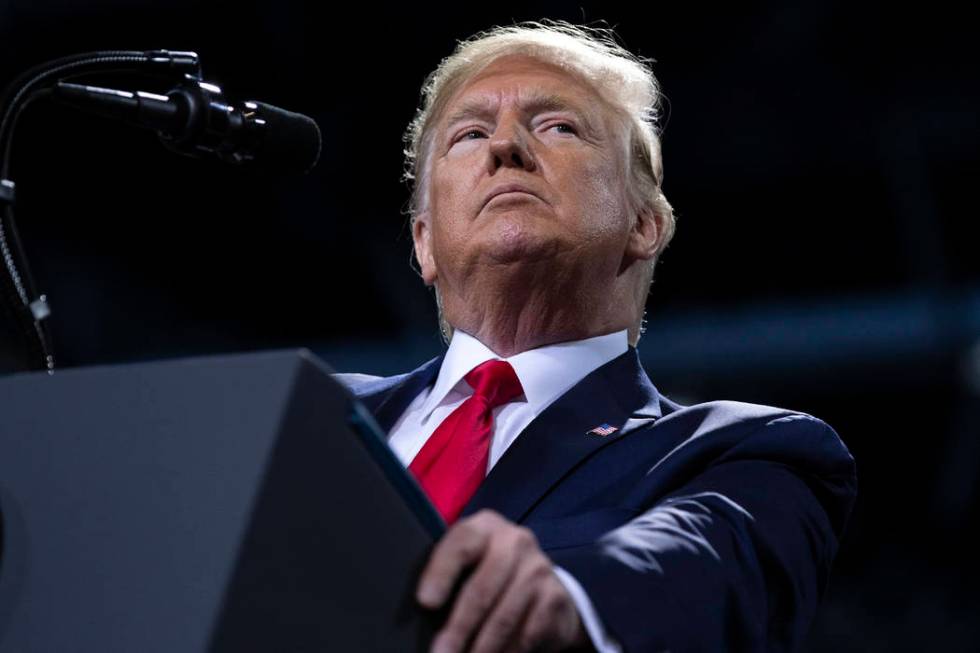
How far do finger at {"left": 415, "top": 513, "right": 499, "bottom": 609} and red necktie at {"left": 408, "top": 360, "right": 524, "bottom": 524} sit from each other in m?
0.59

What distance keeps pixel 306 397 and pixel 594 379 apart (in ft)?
3.13

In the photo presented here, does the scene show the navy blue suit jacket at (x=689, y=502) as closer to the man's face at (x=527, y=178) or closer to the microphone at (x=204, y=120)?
the man's face at (x=527, y=178)

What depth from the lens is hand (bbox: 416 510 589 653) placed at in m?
0.78

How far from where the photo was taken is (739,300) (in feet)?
15.9

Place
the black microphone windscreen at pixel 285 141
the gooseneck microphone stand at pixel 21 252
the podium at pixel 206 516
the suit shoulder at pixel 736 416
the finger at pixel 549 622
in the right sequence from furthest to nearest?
the suit shoulder at pixel 736 416 < the black microphone windscreen at pixel 285 141 < the gooseneck microphone stand at pixel 21 252 < the finger at pixel 549 622 < the podium at pixel 206 516

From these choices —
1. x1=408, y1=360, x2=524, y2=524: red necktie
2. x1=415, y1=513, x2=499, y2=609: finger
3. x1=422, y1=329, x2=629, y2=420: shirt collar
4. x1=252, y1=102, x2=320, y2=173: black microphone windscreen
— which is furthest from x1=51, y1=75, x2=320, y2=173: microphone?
x1=415, y1=513, x2=499, y2=609: finger

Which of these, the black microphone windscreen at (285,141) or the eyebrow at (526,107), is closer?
the black microphone windscreen at (285,141)

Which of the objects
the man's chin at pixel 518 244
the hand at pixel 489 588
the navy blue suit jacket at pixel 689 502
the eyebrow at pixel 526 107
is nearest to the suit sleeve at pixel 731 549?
the navy blue suit jacket at pixel 689 502

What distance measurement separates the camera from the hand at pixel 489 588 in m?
0.78

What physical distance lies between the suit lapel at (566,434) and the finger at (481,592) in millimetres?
559

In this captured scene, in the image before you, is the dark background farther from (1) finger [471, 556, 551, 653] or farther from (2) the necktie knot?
(1) finger [471, 556, 551, 653]

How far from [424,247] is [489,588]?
1.34m

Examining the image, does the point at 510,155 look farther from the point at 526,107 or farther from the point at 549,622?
the point at 549,622

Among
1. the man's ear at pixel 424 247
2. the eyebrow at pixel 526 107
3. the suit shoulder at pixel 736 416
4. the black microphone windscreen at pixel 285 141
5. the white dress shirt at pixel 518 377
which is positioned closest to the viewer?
the black microphone windscreen at pixel 285 141
